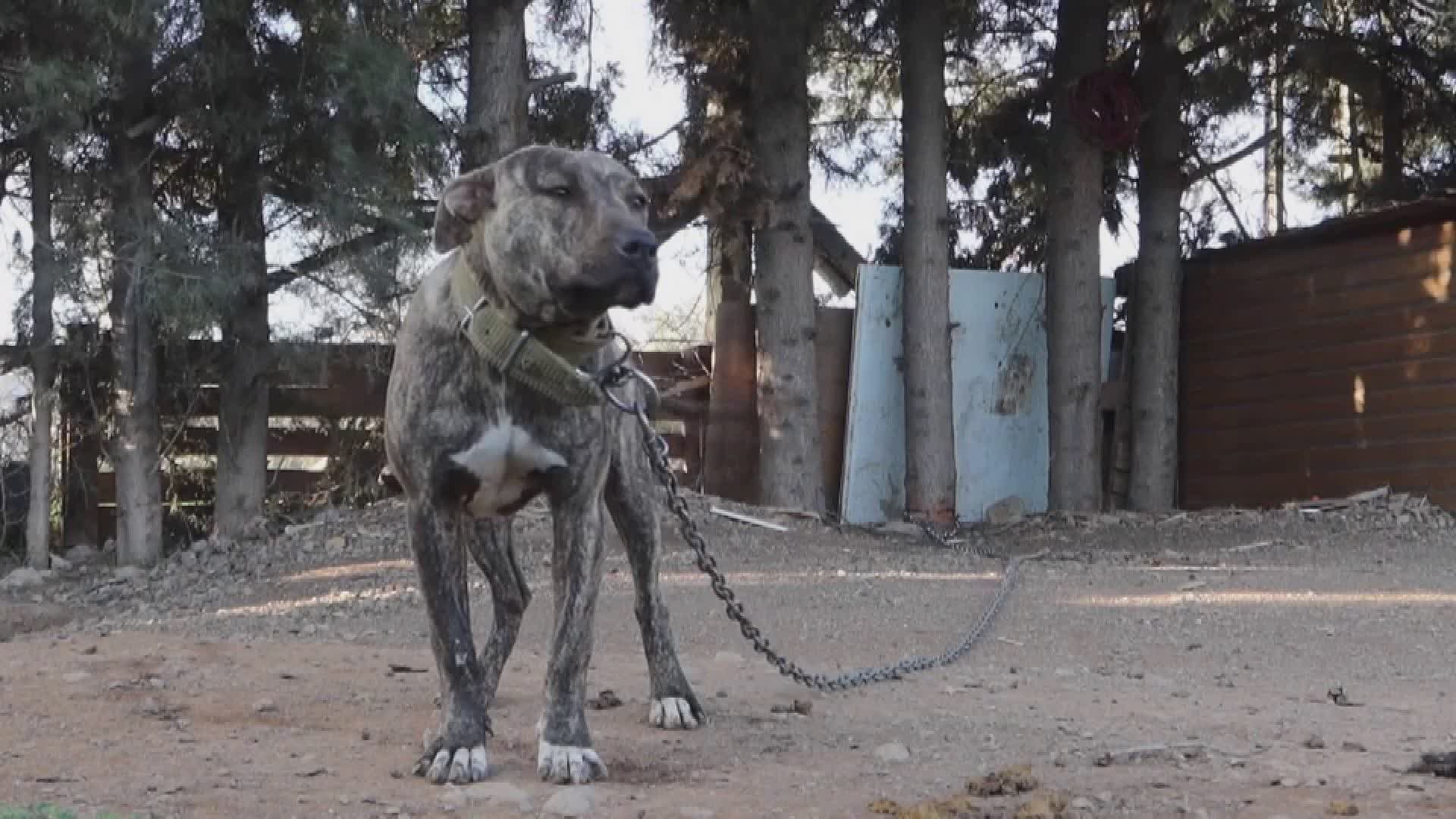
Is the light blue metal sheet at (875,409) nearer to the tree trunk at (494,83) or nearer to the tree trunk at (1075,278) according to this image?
the tree trunk at (1075,278)

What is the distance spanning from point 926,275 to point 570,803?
9.07 meters

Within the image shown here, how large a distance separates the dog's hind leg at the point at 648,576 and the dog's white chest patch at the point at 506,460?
692 millimetres

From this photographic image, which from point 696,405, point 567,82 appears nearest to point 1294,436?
point 696,405

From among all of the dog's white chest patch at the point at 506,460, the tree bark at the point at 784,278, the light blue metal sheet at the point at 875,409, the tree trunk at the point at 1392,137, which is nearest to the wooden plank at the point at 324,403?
the tree bark at the point at 784,278

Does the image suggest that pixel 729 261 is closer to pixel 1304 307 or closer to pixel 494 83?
pixel 494 83

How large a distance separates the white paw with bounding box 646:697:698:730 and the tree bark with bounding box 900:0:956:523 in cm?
743

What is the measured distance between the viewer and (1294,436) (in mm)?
13773

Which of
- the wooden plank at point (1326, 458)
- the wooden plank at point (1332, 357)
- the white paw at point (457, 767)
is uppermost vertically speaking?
the wooden plank at point (1332, 357)

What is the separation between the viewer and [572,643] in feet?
14.7

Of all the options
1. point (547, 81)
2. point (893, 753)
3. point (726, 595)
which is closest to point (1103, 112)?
point (547, 81)

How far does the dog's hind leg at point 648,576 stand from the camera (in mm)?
5227

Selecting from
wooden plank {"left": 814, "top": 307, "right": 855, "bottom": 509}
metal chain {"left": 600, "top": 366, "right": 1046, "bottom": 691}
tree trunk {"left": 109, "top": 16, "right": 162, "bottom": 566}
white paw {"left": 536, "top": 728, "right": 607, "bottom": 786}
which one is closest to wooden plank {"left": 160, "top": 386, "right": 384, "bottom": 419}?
tree trunk {"left": 109, "top": 16, "right": 162, "bottom": 566}

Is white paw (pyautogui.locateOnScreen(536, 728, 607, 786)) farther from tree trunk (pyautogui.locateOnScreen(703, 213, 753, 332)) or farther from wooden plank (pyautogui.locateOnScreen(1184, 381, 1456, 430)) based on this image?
wooden plank (pyautogui.locateOnScreen(1184, 381, 1456, 430))

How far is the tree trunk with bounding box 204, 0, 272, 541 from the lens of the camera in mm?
10406
